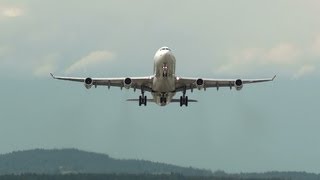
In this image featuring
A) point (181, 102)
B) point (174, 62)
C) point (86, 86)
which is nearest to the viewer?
point (174, 62)

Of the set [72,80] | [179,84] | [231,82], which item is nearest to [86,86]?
A: [72,80]

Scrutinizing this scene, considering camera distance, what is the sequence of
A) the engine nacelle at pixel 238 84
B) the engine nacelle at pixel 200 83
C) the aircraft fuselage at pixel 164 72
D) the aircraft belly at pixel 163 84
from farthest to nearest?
the engine nacelle at pixel 238 84 < the engine nacelle at pixel 200 83 < the aircraft belly at pixel 163 84 < the aircraft fuselage at pixel 164 72

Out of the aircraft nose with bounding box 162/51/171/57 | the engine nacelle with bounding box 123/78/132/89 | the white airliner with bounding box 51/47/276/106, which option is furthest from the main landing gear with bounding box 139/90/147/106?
the aircraft nose with bounding box 162/51/171/57

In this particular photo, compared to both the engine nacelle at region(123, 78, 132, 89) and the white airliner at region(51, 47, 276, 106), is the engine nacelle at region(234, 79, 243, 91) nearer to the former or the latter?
the white airliner at region(51, 47, 276, 106)

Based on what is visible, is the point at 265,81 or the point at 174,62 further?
the point at 265,81

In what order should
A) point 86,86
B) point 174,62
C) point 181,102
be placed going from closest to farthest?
point 174,62
point 86,86
point 181,102

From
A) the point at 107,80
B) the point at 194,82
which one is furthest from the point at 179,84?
the point at 107,80

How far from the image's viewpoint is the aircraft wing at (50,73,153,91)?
110 metres

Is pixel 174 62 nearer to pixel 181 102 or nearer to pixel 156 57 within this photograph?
pixel 156 57

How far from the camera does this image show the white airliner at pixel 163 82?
101 m

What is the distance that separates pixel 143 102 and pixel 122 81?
6.62m

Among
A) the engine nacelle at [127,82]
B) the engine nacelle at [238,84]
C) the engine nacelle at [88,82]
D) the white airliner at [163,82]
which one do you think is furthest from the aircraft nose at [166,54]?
the engine nacelle at [238,84]

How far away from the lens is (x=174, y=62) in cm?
10219

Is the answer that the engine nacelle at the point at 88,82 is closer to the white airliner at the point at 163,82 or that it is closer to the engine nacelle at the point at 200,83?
the white airliner at the point at 163,82
